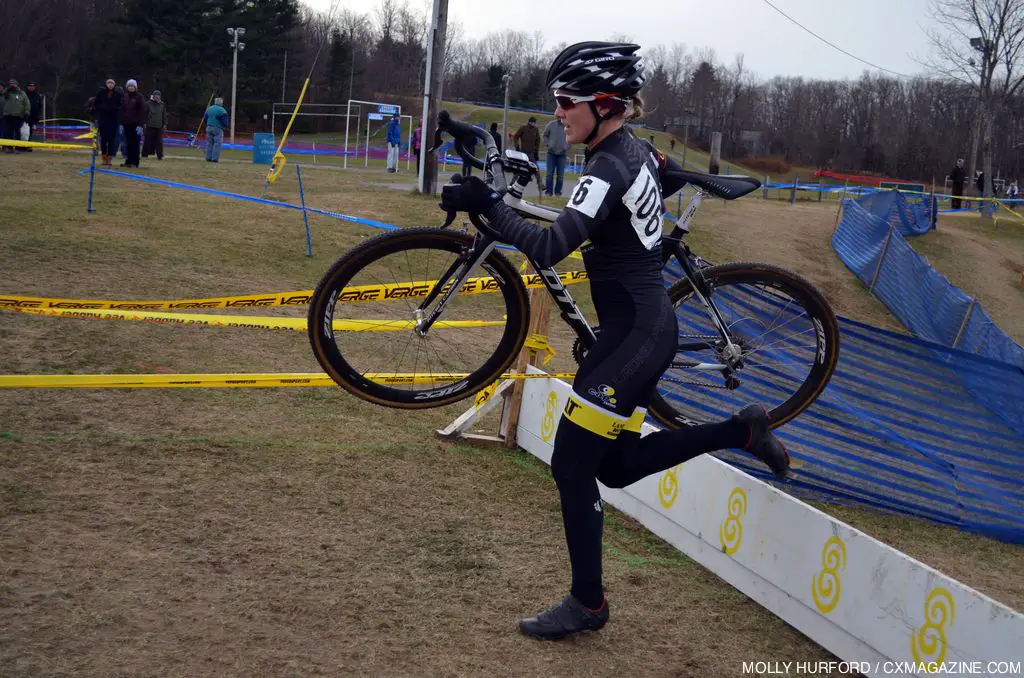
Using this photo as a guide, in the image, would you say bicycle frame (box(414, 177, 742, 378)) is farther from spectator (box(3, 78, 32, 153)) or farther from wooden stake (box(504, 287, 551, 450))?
spectator (box(3, 78, 32, 153))

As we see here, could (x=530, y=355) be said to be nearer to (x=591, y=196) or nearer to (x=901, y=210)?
(x=591, y=196)

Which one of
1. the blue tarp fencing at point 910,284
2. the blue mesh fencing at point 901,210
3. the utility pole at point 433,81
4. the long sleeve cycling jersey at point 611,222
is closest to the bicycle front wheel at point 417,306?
the long sleeve cycling jersey at point 611,222

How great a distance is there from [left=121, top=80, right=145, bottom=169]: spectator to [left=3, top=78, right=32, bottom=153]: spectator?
474 centimetres

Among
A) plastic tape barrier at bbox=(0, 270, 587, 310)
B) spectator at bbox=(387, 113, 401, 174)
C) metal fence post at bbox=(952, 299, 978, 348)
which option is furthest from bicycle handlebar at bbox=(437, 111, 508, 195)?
spectator at bbox=(387, 113, 401, 174)


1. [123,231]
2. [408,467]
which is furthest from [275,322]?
[123,231]

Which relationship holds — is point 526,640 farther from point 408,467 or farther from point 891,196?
point 891,196

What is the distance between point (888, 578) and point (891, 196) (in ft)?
78.0

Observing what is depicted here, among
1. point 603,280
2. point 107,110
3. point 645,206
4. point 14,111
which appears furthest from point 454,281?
point 14,111

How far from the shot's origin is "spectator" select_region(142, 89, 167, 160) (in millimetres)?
24297

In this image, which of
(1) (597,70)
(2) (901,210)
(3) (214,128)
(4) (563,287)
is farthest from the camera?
(3) (214,128)

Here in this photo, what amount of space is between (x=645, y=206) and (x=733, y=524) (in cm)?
211

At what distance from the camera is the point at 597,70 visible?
4.16 meters

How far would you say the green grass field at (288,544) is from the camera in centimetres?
425

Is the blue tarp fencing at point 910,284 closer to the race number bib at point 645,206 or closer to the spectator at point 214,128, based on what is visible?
the race number bib at point 645,206
